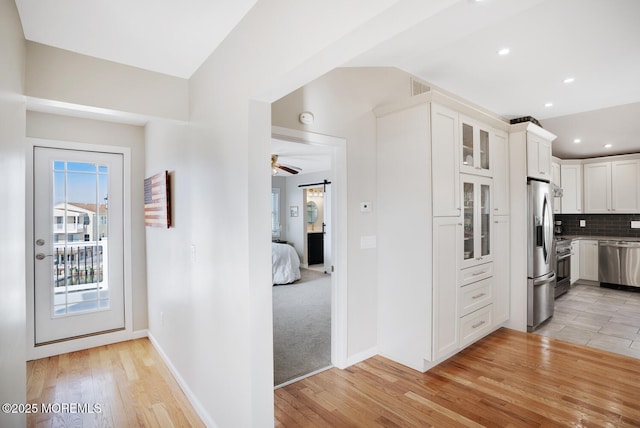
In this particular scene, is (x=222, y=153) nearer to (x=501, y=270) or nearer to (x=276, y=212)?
(x=501, y=270)

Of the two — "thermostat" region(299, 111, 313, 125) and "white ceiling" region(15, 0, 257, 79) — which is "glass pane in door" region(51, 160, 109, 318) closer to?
"white ceiling" region(15, 0, 257, 79)

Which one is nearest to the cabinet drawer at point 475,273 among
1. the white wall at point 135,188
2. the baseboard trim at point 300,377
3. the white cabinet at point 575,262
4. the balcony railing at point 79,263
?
the baseboard trim at point 300,377

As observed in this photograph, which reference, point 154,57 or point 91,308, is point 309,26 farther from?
point 91,308

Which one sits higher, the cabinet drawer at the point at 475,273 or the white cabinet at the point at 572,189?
the white cabinet at the point at 572,189

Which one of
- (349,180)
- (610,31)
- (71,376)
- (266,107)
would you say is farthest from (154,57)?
(610,31)

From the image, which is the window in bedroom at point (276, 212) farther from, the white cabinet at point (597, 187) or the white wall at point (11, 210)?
the white wall at point (11, 210)

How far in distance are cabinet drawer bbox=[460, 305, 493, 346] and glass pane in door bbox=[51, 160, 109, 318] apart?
3.79m

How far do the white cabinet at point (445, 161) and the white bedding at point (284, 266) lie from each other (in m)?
4.05

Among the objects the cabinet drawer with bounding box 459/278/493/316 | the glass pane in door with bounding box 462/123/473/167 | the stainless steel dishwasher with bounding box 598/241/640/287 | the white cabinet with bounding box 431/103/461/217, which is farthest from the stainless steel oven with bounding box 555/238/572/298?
the white cabinet with bounding box 431/103/461/217

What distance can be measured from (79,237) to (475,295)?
4193mm

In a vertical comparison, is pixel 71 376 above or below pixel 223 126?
below

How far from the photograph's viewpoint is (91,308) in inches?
137

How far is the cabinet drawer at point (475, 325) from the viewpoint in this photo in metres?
3.09

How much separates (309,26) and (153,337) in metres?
3.51
